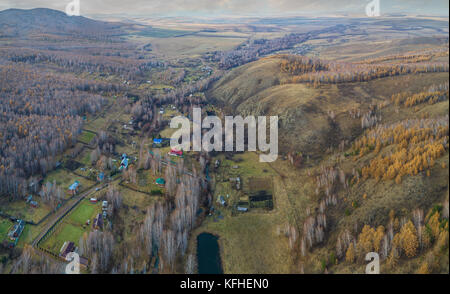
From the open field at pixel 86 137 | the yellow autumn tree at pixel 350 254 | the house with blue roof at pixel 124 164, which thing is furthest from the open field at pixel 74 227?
the yellow autumn tree at pixel 350 254

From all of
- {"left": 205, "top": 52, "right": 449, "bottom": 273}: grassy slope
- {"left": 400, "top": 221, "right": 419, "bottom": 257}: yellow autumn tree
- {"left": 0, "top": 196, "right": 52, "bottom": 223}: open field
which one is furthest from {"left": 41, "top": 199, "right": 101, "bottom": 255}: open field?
{"left": 400, "top": 221, "right": 419, "bottom": 257}: yellow autumn tree

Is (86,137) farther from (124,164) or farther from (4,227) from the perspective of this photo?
(4,227)

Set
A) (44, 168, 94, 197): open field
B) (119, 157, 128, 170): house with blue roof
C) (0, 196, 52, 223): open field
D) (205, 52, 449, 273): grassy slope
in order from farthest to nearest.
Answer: (119, 157, 128, 170): house with blue roof → (44, 168, 94, 197): open field → (0, 196, 52, 223): open field → (205, 52, 449, 273): grassy slope

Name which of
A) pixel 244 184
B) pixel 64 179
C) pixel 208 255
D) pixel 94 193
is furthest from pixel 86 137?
pixel 208 255

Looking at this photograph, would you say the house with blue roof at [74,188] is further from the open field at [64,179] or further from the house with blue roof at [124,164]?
the house with blue roof at [124,164]

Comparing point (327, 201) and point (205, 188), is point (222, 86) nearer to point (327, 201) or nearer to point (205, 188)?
point (205, 188)

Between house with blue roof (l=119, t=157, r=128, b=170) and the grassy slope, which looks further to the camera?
house with blue roof (l=119, t=157, r=128, b=170)

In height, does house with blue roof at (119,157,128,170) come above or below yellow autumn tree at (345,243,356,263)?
above

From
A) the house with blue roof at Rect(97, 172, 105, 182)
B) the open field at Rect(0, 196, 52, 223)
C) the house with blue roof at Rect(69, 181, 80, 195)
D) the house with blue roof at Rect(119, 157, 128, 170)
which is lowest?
the open field at Rect(0, 196, 52, 223)

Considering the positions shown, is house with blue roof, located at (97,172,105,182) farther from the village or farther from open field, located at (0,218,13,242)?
open field, located at (0,218,13,242)
